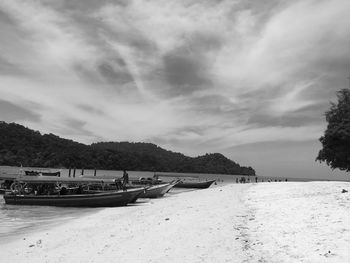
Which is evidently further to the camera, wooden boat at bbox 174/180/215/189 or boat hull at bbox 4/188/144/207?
wooden boat at bbox 174/180/215/189

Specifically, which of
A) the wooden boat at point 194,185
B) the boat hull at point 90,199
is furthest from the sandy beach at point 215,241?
the wooden boat at point 194,185

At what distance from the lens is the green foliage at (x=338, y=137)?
152ft

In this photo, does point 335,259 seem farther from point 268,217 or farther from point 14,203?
point 14,203

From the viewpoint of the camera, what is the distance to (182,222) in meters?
15.0

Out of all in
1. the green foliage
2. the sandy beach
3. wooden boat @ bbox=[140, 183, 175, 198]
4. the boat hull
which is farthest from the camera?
the green foliage

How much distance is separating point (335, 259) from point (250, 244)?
8.04 feet

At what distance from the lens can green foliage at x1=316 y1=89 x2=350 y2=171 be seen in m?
46.3

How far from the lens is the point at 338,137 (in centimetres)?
4678

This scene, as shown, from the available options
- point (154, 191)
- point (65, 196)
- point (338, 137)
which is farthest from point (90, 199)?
point (338, 137)

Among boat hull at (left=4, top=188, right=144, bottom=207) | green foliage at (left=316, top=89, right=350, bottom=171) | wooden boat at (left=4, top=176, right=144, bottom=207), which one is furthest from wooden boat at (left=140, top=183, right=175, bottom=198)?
green foliage at (left=316, top=89, right=350, bottom=171)

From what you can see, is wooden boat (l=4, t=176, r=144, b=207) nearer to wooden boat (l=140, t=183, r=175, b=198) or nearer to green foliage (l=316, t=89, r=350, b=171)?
wooden boat (l=140, t=183, r=175, b=198)

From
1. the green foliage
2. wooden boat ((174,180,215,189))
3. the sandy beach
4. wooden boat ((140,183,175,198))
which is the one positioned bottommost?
the sandy beach

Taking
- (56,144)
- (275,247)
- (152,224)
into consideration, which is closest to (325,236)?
(275,247)

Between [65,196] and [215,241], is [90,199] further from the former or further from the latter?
[215,241]
